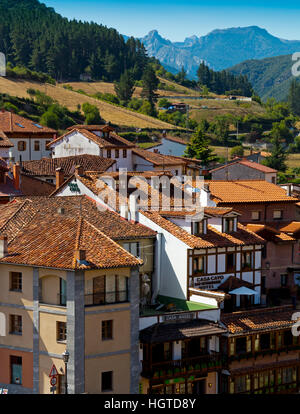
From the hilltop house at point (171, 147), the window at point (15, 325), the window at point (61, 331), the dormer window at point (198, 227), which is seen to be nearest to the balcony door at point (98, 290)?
the window at point (61, 331)

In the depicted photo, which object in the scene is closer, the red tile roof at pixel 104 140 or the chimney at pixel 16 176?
the chimney at pixel 16 176

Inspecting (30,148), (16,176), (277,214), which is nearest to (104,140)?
(30,148)

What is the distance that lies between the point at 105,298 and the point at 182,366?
602 cm

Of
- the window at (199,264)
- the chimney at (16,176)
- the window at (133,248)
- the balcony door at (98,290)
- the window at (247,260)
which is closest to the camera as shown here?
the balcony door at (98,290)

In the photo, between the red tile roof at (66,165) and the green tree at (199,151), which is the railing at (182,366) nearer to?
the red tile roof at (66,165)

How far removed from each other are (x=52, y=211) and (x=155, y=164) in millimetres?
35181

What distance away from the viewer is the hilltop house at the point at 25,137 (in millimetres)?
87812

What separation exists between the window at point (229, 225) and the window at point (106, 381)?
14.1 metres

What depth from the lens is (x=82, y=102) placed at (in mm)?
154625

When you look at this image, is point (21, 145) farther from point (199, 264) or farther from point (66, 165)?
point (199, 264)

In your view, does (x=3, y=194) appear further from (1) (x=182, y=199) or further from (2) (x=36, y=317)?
(2) (x=36, y=317)

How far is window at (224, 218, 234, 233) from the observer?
4903 centimetres

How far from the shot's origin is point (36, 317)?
38.1 meters

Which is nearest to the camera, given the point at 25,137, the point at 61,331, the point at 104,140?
the point at 61,331
